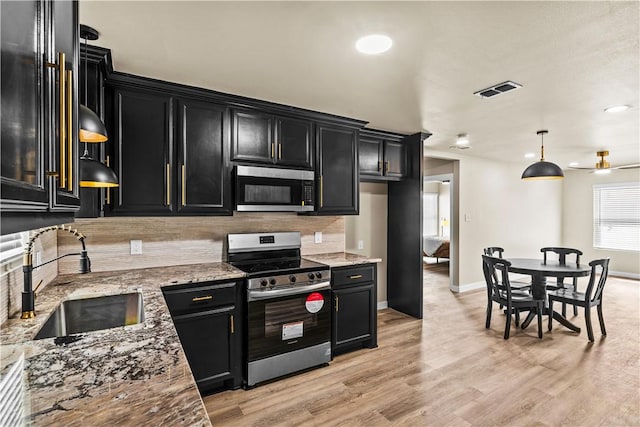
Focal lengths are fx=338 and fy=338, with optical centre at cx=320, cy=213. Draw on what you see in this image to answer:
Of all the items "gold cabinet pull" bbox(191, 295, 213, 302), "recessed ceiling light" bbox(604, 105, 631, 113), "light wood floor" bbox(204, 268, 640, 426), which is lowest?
"light wood floor" bbox(204, 268, 640, 426)

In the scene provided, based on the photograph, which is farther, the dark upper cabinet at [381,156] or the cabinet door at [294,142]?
the dark upper cabinet at [381,156]

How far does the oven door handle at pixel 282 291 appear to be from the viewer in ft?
8.69

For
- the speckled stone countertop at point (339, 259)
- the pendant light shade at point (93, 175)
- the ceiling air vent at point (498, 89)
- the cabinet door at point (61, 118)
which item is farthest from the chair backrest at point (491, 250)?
the cabinet door at point (61, 118)

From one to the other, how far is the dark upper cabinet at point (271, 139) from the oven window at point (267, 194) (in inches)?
9.5

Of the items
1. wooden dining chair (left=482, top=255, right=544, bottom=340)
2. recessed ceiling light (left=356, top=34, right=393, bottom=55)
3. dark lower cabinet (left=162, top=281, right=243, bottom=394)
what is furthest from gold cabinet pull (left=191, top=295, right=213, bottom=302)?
wooden dining chair (left=482, top=255, right=544, bottom=340)

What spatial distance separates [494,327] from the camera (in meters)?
4.15

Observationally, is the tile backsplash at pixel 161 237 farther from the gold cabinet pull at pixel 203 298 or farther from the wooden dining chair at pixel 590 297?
the wooden dining chair at pixel 590 297

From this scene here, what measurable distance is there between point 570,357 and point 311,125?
11.2 ft

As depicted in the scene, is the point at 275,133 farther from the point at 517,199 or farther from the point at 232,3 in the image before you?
the point at 517,199

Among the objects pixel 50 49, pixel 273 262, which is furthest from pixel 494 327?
pixel 50 49

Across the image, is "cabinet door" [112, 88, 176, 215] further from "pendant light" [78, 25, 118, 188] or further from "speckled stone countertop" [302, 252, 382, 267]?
"speckled stone countertop" [302, 252, 382, 267]

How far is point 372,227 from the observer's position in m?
4.68

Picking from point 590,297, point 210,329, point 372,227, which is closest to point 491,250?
point 590,297

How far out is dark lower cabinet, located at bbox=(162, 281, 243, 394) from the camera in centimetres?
242
